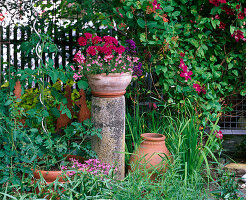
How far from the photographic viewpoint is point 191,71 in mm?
3895

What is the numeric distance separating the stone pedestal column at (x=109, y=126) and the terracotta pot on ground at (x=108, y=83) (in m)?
0.06

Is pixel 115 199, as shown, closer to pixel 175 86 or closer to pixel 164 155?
pixel 164 155

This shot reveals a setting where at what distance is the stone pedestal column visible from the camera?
3.09 metres

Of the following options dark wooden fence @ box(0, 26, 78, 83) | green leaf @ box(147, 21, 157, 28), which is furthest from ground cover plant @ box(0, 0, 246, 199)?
dark wooden fence @ box(0, 26, 78, 83)

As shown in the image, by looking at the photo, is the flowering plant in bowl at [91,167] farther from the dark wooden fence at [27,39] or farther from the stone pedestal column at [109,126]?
the dark wooden fence at [27,39]

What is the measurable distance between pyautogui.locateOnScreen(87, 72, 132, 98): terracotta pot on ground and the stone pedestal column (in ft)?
0.18

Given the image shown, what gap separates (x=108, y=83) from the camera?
3.01 m

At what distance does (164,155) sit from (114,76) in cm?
90

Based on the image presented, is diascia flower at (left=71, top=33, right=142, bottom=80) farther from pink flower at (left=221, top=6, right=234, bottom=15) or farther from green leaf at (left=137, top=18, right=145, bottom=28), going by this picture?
pink flower at (left=221, top=6, right=234, bottom=15)

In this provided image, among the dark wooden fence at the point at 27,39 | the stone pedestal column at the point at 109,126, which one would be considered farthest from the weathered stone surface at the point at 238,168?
the dark wooden fence at the point at 27,39

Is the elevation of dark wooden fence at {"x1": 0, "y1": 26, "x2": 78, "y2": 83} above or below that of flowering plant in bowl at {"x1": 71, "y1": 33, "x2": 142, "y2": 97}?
above

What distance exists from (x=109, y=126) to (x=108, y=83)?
0.39 meters

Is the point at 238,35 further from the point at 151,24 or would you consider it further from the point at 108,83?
the point at 108,83

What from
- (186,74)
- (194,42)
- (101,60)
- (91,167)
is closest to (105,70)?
(101,60)
